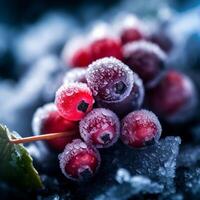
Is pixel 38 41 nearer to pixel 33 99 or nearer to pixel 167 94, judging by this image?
pixel 33 99

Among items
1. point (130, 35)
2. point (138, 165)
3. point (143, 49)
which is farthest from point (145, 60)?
point (138, 165)

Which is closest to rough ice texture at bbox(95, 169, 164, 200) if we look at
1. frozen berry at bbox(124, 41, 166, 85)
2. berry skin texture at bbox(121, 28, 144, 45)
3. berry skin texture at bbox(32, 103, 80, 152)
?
berry skin texture at bbox(32, 103, 80, 152)

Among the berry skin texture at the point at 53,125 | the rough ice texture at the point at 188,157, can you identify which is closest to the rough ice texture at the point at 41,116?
the berry skin texture at the point at 53,125

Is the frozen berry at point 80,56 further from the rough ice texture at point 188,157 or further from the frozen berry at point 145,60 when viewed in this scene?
the rough ice texture at point 188,157

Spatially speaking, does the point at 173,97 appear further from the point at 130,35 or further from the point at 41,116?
the point at 41,116

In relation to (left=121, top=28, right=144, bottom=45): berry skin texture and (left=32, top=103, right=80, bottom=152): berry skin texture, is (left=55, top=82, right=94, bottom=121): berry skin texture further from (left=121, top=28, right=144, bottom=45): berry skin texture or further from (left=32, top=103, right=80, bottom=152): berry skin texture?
(left=121, top=28, right=144, bottom=45): berry skin texture
